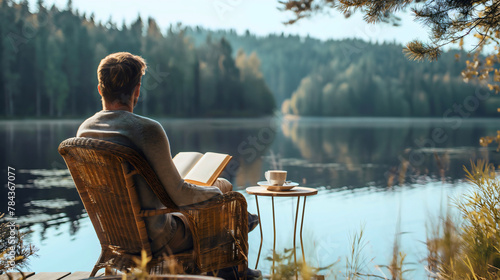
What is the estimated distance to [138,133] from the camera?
71.6 inches

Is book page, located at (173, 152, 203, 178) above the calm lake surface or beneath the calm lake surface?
above

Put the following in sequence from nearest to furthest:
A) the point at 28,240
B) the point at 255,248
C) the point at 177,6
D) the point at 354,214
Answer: the point at 255,248, the point at 28,240, the point at 177,6, the point at 354,214

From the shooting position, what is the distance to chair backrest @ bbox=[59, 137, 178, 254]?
178 centimetres

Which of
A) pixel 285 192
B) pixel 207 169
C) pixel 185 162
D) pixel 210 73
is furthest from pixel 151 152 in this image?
pixel 210 73

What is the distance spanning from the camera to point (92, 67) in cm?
3797

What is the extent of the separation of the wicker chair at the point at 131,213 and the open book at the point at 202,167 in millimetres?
187

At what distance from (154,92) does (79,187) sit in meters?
38.1

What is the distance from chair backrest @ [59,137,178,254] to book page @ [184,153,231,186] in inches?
12.3

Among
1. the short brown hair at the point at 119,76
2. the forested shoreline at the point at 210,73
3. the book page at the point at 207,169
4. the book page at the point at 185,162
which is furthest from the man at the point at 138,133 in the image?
the forested shoreline at the point at 210,73

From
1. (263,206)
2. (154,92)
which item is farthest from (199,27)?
(263,206)

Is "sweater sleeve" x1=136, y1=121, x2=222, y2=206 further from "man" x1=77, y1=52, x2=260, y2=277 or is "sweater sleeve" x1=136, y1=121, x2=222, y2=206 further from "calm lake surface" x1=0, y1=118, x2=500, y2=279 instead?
"calm lake surface" x1=0, y1=118, x2=500, y2=279

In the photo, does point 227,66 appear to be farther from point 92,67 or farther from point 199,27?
point 199,27

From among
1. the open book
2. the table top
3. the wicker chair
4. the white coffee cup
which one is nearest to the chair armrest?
the wicker chair

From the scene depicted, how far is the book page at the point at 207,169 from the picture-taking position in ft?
7.14
